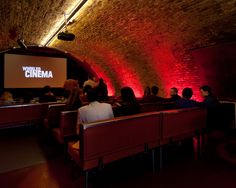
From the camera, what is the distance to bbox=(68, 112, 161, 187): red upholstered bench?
7.95 ft

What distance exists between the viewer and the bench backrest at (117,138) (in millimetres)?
2418

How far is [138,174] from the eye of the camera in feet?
9.88

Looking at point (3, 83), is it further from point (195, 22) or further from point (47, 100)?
point (195, 22)

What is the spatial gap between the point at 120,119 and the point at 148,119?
0.56 m

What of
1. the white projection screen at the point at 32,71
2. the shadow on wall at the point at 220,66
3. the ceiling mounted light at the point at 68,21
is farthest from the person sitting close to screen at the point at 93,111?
the white projection screen at the point at 32,71

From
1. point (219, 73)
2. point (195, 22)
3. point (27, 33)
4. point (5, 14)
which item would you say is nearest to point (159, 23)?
point (195, 22)

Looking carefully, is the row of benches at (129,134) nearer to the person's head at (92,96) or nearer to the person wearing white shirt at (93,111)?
the person wearing white shirt at (93,111)

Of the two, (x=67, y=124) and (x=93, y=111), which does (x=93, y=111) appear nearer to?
(x=93, y=111)

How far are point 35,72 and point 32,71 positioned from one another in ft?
0.57

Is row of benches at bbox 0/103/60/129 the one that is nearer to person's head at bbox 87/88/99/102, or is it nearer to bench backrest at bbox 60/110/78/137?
bench backrest at bbox 60/110/78/137

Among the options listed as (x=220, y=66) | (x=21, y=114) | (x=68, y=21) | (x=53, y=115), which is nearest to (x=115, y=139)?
(x=53, y=115)

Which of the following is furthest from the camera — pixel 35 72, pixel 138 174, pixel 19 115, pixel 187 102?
pixel 35 72

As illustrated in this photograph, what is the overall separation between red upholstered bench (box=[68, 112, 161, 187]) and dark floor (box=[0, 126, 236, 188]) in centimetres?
38

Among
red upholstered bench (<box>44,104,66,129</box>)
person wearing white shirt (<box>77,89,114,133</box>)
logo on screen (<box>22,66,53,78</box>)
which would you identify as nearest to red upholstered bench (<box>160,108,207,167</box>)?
person wearing white shirt (<box>77,89,114,133</box>)
